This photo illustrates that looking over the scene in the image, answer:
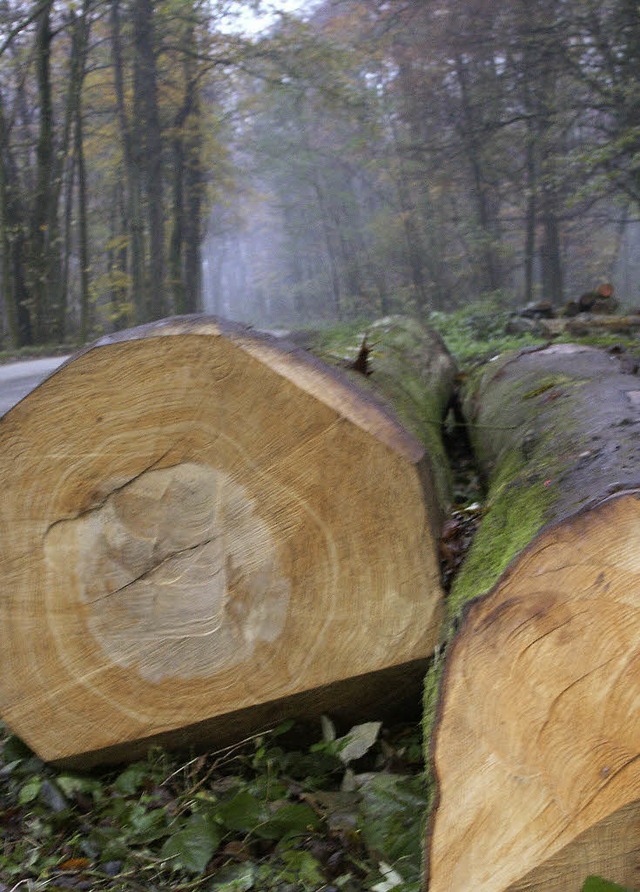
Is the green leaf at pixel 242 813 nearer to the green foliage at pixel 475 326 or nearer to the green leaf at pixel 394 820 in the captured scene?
the green leaf at pixel 394 820

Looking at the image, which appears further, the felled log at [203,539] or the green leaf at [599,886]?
the felled log at [203,539]

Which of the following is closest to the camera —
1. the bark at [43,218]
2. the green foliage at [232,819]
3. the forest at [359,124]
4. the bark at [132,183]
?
the green foliage at [232,819]

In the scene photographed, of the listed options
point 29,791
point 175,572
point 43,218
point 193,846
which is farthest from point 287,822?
point 43,218

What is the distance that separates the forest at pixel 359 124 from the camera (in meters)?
12.9

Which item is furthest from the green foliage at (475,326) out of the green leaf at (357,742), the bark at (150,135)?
the green leaf at (357,742)

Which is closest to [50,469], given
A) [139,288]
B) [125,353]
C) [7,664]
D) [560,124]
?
[125,353]

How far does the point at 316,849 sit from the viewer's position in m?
2.16

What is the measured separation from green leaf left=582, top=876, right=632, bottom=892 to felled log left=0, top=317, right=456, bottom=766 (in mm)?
819

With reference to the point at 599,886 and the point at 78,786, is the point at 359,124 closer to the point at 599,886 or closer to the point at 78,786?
the point at 78,786

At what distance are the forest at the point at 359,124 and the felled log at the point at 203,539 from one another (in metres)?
10.3

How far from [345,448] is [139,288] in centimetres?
1441

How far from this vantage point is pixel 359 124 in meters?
17.8

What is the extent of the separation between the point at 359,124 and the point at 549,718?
17695 millimetres

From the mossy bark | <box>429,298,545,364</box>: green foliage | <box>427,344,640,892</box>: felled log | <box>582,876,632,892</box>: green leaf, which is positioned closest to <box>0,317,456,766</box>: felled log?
the mossy bark
